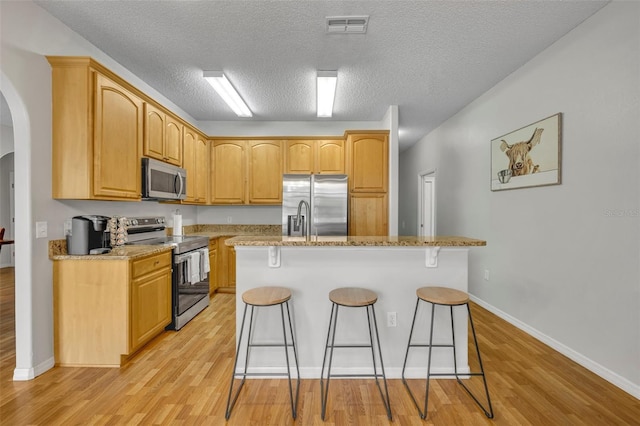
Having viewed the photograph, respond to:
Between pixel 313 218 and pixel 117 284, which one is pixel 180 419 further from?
pixel 313 218

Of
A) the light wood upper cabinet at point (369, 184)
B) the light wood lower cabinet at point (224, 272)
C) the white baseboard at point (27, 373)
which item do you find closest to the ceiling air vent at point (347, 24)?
the light wood upper cabinet at point (369, 184)

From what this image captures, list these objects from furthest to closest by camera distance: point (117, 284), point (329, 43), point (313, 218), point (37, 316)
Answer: point (313, 218) < point (329, 43) < point (117, 284) < point (37, 316)

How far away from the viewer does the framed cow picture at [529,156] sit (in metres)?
2.56

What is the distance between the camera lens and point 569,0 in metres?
2.04

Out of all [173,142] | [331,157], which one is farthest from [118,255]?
[331,157]

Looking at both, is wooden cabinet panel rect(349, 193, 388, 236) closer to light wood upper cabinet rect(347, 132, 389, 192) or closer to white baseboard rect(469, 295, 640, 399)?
light wood upper cabinet rect(347, 132, 389, 192)

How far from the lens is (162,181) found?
3.19m

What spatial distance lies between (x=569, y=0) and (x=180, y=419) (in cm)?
392

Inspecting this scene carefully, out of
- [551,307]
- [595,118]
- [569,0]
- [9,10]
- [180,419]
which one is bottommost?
[180,419]

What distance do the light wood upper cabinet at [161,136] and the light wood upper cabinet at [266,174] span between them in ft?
3.91

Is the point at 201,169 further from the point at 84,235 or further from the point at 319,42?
the point at 319,42

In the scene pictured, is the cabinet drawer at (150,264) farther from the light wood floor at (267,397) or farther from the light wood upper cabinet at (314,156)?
the light wood upper cabinet at (314,156)

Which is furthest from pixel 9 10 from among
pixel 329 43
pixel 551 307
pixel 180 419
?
pixel 551 307

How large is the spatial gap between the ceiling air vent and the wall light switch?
2.76 m
